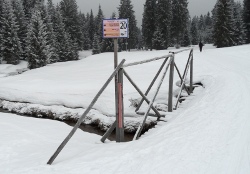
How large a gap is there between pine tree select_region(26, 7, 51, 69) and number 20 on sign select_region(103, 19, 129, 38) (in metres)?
34.4

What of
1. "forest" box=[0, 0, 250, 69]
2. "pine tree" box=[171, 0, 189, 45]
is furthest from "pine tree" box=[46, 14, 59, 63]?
"pine tree" box=[171, 0, 189, 45]

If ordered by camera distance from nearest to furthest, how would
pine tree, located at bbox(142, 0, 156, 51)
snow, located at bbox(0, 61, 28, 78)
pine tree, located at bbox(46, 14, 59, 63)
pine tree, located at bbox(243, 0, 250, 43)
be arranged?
1. snow, located at bbox(0, 61, 28, 78)
2. pine tree, located at bbox(46, 14, 59, 63)
3. pine tree, located at bbox(243, 0, 250, 43)
4. pine tree, located at bbox(142, 0, 156, 51)

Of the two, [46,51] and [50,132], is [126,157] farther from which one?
[46,51]

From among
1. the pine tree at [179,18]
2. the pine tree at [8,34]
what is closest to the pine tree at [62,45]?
the pine tree at [8,34]

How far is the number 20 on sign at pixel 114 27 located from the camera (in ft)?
16.9

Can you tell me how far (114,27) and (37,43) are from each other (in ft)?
114

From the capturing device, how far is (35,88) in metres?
15.7

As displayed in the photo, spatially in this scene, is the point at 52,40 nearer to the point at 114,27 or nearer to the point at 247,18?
the point at 247,18

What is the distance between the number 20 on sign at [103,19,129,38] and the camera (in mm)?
5137

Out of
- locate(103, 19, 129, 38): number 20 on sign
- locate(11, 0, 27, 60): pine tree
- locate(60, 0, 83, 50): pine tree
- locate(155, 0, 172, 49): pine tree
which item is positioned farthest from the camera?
locate(60, 0, 83, 50): pine tree

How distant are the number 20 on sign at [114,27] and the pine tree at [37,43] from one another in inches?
1353

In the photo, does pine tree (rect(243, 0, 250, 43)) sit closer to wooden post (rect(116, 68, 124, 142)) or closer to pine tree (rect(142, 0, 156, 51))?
pine tree (rect(142, 0, 156, 51))

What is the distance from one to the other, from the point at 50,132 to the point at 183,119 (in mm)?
4208

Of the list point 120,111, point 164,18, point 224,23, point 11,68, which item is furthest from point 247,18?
point 120,111
